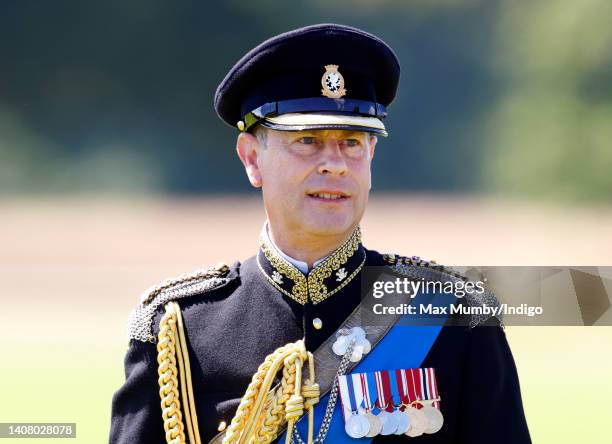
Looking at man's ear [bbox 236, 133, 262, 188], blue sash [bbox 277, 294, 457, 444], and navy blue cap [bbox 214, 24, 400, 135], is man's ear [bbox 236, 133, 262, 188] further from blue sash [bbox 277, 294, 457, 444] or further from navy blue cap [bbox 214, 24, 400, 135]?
blue sash [bbox 277, 294, 457, 444]

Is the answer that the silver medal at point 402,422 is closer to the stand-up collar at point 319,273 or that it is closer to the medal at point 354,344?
the medal at point 354,344

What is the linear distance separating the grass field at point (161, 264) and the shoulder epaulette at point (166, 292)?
263 cm

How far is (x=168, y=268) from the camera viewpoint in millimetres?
13383

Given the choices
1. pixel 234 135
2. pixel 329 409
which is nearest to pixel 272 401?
pixel 329 409

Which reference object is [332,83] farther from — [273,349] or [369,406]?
[369,406]

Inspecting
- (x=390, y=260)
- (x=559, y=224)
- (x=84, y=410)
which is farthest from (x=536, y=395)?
(x=559, y=224)

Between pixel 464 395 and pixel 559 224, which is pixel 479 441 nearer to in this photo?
pixel 464 395

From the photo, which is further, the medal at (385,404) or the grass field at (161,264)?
the grass field at (161,264)

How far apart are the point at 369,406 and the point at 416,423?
106 millimetres

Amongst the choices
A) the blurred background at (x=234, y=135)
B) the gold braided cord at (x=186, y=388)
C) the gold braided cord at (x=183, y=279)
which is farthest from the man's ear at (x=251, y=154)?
the blurred background at (x=234, y=135)

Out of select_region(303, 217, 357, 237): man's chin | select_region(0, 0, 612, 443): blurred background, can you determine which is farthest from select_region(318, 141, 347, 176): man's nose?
select_region(0, 0, 612, 443): blurred background

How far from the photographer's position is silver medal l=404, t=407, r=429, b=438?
221 cm

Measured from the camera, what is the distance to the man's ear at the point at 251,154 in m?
2.40

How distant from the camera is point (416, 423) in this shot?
221 cm
